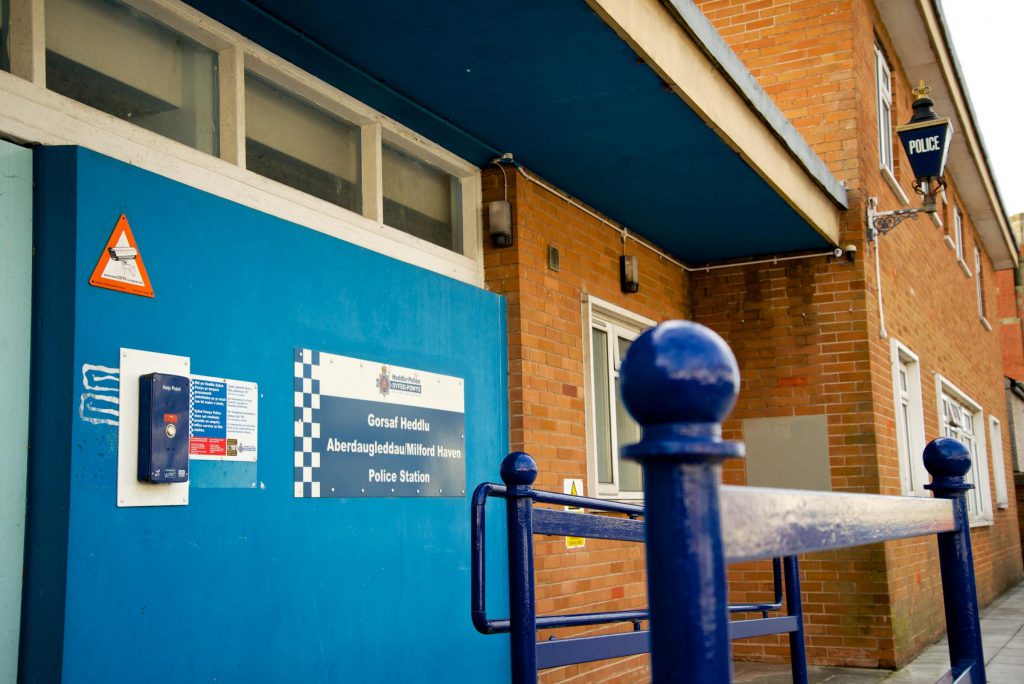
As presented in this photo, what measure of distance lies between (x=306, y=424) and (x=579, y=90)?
2125mm

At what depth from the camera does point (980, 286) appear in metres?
18.1

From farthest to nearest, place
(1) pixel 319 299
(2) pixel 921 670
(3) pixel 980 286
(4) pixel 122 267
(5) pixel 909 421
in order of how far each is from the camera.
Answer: (3) pixel 980 286 → (5) pixel 909 421 → (2) pixel 921 670 → (1) pixel 319 299 → (4) pixel 122 267

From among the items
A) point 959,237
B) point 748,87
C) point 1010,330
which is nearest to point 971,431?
point 959,237

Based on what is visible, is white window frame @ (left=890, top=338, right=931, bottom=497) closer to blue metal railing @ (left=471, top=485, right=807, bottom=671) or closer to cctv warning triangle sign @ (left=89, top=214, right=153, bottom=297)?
blue metal railing @ (left=471, top=485, right=807, bottom=671)

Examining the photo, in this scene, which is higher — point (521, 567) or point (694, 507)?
point (694, 507)

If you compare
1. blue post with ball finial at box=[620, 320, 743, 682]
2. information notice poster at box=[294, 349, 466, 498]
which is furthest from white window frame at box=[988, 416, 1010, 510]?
blue post with ball finial at box=[620, 320, 743, 682]

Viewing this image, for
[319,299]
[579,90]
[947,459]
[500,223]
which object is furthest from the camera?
[500,223]

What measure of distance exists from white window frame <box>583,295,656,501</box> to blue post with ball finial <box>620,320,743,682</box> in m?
5.66

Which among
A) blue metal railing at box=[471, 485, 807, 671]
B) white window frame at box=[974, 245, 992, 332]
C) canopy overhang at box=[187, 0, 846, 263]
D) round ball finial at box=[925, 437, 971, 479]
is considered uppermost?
white window frame at box=[974, 245, 992, 332]

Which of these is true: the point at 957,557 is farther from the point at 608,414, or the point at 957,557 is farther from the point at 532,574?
the point at 608,414

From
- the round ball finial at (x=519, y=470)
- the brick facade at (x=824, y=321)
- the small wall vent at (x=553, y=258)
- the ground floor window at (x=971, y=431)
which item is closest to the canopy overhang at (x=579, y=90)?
the small wall vent at (x=553, y=258)

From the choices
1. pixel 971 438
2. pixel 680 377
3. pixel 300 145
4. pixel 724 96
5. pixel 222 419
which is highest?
pixel 724 96

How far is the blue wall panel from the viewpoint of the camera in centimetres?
338

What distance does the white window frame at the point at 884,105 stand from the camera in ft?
32.9
